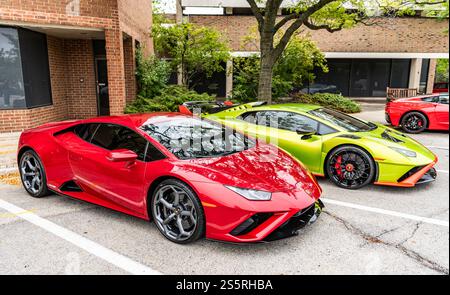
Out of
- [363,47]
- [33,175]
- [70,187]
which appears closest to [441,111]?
[70,187]

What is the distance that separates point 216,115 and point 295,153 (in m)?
1.95

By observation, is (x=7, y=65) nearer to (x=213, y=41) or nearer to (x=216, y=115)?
(x=216, y=115)

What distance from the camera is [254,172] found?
12.2 ft

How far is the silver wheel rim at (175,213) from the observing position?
357 cm

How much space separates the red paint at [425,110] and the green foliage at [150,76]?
7715 millimetres

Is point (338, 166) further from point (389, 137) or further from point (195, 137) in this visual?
point (195, 137)

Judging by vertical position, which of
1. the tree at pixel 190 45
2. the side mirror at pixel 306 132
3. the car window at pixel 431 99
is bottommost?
the side mirror at pixel 306 132

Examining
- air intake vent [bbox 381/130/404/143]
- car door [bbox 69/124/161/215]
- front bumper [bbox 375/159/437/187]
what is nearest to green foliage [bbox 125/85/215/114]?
car door [bbox 69/124/161/215]

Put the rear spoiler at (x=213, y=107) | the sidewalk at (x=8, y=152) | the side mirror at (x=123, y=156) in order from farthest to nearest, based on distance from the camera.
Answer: the rear spoiler at (x=213, y=107), the sidewalk at (x=8, y=152), the side mirror at (x=123, y=156)

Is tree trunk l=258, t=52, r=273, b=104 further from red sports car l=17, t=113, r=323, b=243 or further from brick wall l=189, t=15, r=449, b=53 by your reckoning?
brick wall l=189, t=15, r=449, b=53

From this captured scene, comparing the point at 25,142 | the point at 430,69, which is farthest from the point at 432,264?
the point at 430,69

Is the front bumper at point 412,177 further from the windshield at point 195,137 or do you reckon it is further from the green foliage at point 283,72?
the green foliage at point 283,72

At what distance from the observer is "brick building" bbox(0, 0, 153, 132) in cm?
927

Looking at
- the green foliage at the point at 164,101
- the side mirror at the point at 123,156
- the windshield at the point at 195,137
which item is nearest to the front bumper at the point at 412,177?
the windshield at the point at 195,137
